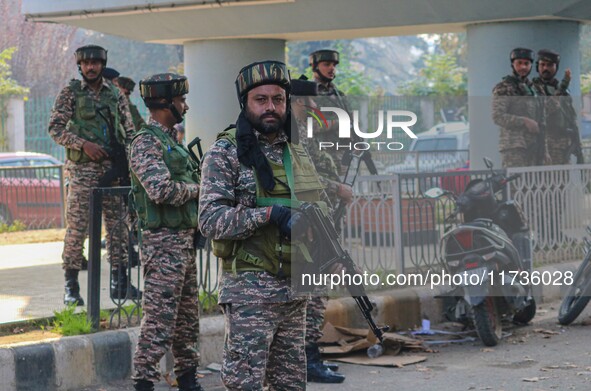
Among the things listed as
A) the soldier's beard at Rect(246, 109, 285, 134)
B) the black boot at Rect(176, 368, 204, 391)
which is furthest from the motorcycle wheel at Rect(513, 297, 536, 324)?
the soldier's beard at Rect(246, 109, 285, 134)

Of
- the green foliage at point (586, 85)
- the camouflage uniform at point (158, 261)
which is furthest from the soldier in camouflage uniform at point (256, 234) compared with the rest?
the green foliage at point (586, 85)

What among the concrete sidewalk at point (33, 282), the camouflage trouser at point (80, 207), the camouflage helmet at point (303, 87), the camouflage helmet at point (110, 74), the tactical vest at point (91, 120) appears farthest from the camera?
the camouflage helmet at point (110, 74)

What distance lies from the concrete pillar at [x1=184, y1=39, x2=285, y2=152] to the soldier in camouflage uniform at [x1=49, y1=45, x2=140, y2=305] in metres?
5.11

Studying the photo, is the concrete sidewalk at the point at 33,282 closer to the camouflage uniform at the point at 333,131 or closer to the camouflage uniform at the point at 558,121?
the camouflage uniform at the point at 333,131

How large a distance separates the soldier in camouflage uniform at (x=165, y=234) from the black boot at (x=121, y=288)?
121 cm

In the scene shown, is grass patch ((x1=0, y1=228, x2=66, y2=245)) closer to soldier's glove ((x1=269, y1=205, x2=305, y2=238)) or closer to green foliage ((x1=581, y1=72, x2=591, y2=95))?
soldier's glove ((x1=269, y1=205, x2=305, y2=238))

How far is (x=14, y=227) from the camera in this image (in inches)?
584

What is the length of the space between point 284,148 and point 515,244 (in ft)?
15.7

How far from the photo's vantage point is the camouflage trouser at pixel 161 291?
602 centimetres

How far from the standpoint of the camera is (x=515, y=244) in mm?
9039

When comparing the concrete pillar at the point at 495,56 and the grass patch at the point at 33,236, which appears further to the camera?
the grass patch at the point at 33,236

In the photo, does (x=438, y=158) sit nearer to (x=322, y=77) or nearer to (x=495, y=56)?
(x=495, y=56)

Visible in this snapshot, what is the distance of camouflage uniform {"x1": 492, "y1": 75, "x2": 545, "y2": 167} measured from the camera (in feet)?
36.2

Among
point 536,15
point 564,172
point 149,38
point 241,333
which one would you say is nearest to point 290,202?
point 241,333
